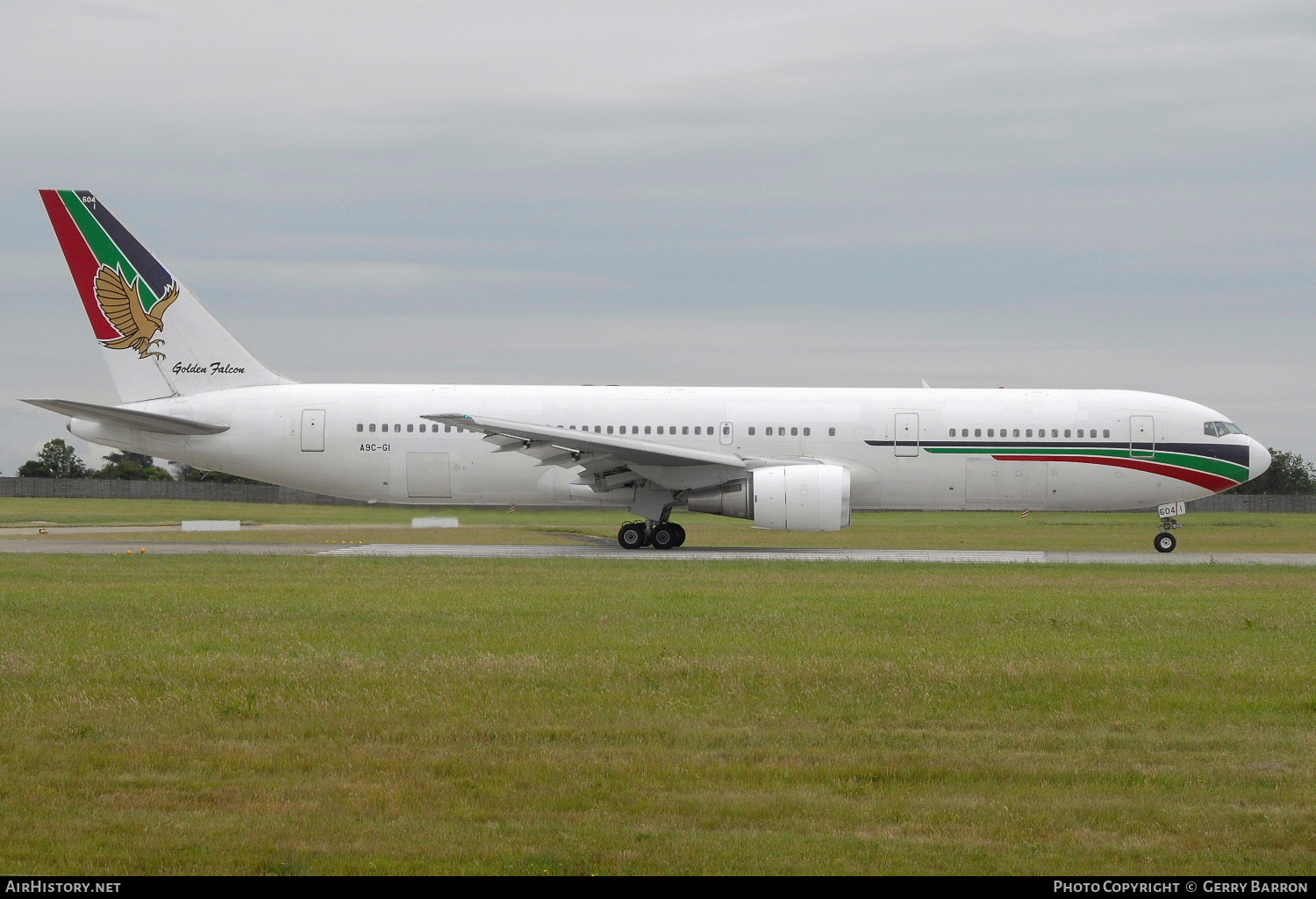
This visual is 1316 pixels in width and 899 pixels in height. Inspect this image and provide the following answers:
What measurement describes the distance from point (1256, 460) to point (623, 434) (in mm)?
13122

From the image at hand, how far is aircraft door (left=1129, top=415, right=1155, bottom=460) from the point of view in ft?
82.4

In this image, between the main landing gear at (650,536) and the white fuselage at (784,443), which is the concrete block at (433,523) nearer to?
the white fuselage at (784,443)

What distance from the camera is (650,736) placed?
7.48 m

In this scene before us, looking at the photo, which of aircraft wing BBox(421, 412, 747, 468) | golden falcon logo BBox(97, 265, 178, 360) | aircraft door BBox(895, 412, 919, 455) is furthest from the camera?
golden falcon logo BBox(97, 265, 178, 360)

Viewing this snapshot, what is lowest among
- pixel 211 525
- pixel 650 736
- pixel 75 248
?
pixel 650 736

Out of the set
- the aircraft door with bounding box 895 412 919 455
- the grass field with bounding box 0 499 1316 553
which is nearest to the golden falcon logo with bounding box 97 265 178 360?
the grass field with bounding box 0 499 1316 553

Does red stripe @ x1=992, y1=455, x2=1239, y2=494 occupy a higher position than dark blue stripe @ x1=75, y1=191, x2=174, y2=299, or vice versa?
dark blue stripe @ x1=75, y1=191, x2=174, y2=299

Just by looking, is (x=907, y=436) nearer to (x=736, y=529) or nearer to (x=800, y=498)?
(x=800, y=498)

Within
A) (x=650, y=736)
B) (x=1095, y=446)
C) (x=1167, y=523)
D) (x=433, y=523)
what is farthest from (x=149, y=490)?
(x=650, y=736)

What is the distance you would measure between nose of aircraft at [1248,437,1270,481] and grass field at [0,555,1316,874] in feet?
42.7

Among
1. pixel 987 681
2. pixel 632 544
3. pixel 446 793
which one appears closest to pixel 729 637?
pixel 987 681

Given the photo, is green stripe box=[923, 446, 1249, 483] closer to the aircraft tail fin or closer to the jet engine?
the jet engine

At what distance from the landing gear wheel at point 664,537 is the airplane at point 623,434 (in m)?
0.05

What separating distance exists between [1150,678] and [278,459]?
1982 cm
